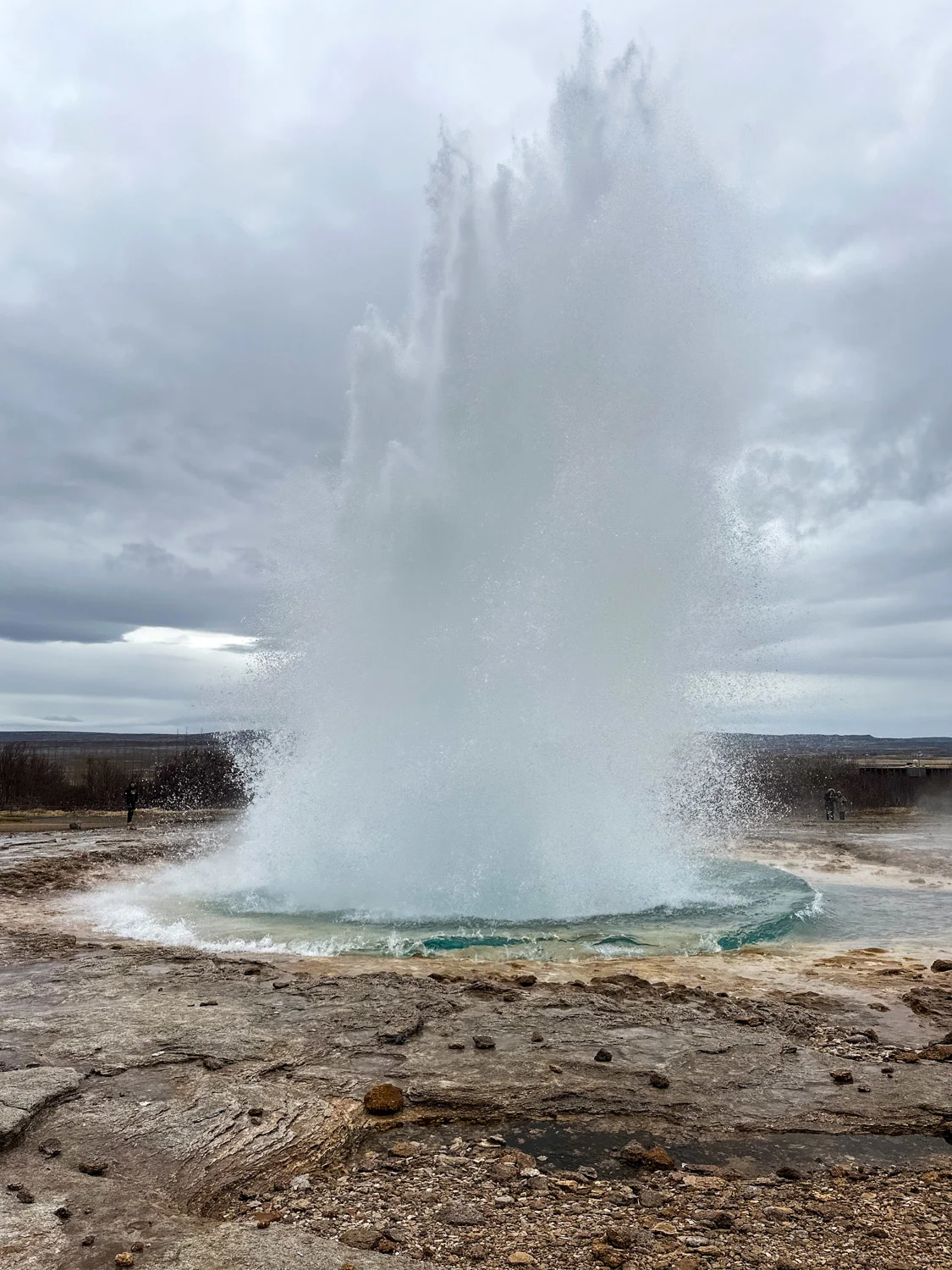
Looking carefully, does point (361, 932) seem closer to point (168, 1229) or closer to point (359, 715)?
point (359, 715)

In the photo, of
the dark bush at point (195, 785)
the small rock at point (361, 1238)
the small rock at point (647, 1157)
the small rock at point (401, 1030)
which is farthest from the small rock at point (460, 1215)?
the dark bush at point (195, 785)

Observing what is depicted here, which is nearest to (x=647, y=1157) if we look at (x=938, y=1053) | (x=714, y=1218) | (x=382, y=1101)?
(x=714, y=1218)

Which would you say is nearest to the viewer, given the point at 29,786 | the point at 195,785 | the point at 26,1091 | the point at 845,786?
the point at 26,1091

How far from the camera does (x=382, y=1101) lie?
497 cm

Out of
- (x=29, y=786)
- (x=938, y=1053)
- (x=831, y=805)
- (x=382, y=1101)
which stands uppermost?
(x=29, y=786)

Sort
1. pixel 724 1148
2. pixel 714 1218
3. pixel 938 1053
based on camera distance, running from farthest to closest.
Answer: pixel 938 1053 → pixel 724 1148 → pixel 714 1218

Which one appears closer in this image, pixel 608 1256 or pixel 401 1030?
pixel 608 1256

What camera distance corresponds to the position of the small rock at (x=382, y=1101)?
4926 millimetres

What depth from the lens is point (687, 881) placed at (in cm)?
1410

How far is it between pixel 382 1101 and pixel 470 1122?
51 centimetres

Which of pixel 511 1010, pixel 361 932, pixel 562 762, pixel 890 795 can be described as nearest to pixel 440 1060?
pixel 511 1010

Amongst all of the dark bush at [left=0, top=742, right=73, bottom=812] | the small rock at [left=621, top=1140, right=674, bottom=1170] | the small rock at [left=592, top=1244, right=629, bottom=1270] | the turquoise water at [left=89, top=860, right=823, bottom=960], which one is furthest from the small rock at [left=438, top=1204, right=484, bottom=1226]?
the dark bush at [left=0, top=742, right=73, bottom=812]

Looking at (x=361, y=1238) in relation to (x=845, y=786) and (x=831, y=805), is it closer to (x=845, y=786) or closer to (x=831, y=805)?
(x=831, y=805)

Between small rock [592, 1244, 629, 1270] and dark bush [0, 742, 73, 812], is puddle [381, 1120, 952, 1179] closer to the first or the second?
small rock [592, 1244, 629, 1270]
